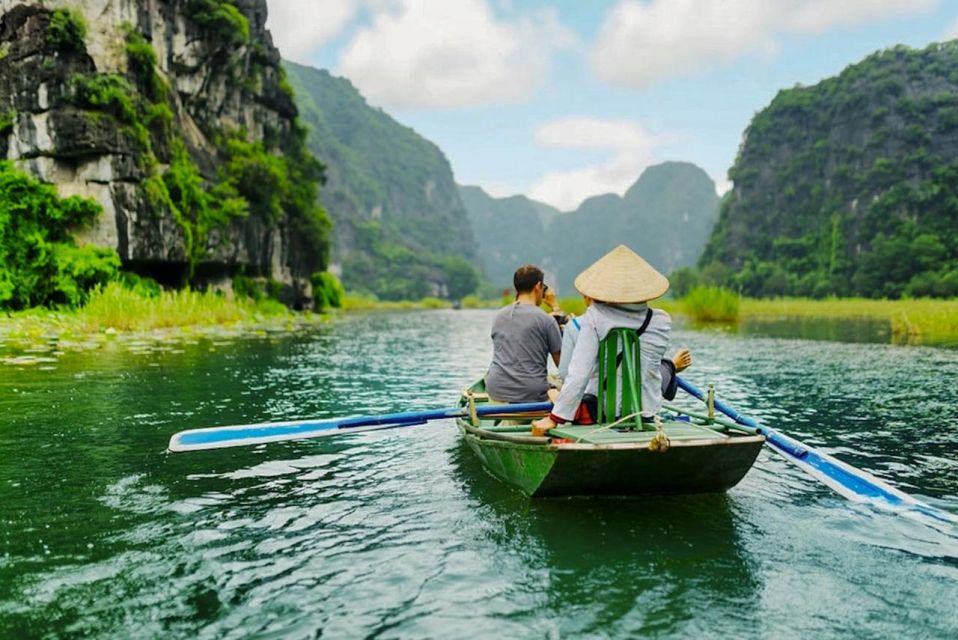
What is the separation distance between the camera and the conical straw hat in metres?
4.47

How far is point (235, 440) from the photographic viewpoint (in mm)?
5203

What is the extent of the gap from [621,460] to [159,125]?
88.4 feet

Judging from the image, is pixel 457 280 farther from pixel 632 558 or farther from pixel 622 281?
pixel 632 558

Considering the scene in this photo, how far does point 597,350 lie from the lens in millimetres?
4523

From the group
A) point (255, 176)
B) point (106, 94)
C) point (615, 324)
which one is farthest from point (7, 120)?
point (615, 324)

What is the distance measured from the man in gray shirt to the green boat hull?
134 cm

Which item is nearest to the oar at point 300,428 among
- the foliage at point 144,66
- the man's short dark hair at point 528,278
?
the man's short dark hair at point 528,278

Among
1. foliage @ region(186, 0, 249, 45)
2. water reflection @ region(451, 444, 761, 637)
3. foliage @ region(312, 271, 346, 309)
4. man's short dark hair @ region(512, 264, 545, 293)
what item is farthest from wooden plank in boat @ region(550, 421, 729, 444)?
foliage @ region(312, 271, 346, 309)

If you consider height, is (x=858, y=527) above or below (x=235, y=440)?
below

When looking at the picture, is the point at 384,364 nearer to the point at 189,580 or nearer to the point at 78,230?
the point at 189,580

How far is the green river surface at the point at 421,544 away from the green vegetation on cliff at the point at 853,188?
59850 millimetres

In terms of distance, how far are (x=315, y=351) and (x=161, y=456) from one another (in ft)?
34.6

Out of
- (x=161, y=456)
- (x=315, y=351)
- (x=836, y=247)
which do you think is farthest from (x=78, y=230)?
(x=836, y=247)

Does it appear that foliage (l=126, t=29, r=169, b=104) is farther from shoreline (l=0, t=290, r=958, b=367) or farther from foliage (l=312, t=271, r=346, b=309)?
foliage (l=312, t=271, r=346, b=309)
